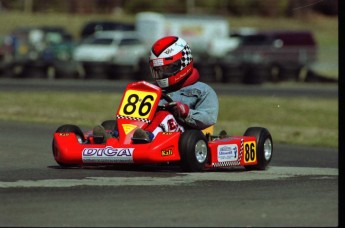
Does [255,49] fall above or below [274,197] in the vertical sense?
below

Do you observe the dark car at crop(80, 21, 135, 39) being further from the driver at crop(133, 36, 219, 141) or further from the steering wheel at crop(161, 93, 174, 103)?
the steering wheel at crop(161, 93, 174, 103)

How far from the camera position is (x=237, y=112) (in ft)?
75.3

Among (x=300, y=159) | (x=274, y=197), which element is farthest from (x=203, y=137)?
(x=300, y=159)

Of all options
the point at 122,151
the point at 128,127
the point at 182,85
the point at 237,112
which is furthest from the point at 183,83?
the point at 237,112

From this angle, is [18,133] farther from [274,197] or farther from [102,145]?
[274,197]

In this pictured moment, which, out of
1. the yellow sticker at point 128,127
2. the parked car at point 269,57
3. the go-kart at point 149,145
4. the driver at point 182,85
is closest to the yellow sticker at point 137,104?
the go-kart at point 149,145

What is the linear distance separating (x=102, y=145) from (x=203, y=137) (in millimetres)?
966

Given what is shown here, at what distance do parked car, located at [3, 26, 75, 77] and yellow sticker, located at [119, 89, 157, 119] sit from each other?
77.4 feet

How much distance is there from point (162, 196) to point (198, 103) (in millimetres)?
2860

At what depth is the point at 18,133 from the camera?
14508mm

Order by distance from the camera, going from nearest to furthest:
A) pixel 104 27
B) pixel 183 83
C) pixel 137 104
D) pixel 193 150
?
pixel 193 150 → pixel 137 104 → pixel 183 83 → pixel 104 27

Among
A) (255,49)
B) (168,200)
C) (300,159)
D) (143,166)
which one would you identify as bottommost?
(255,49)

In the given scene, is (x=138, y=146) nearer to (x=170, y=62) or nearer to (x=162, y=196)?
(x=170, y=62)

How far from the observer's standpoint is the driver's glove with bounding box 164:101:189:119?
32.0ft
